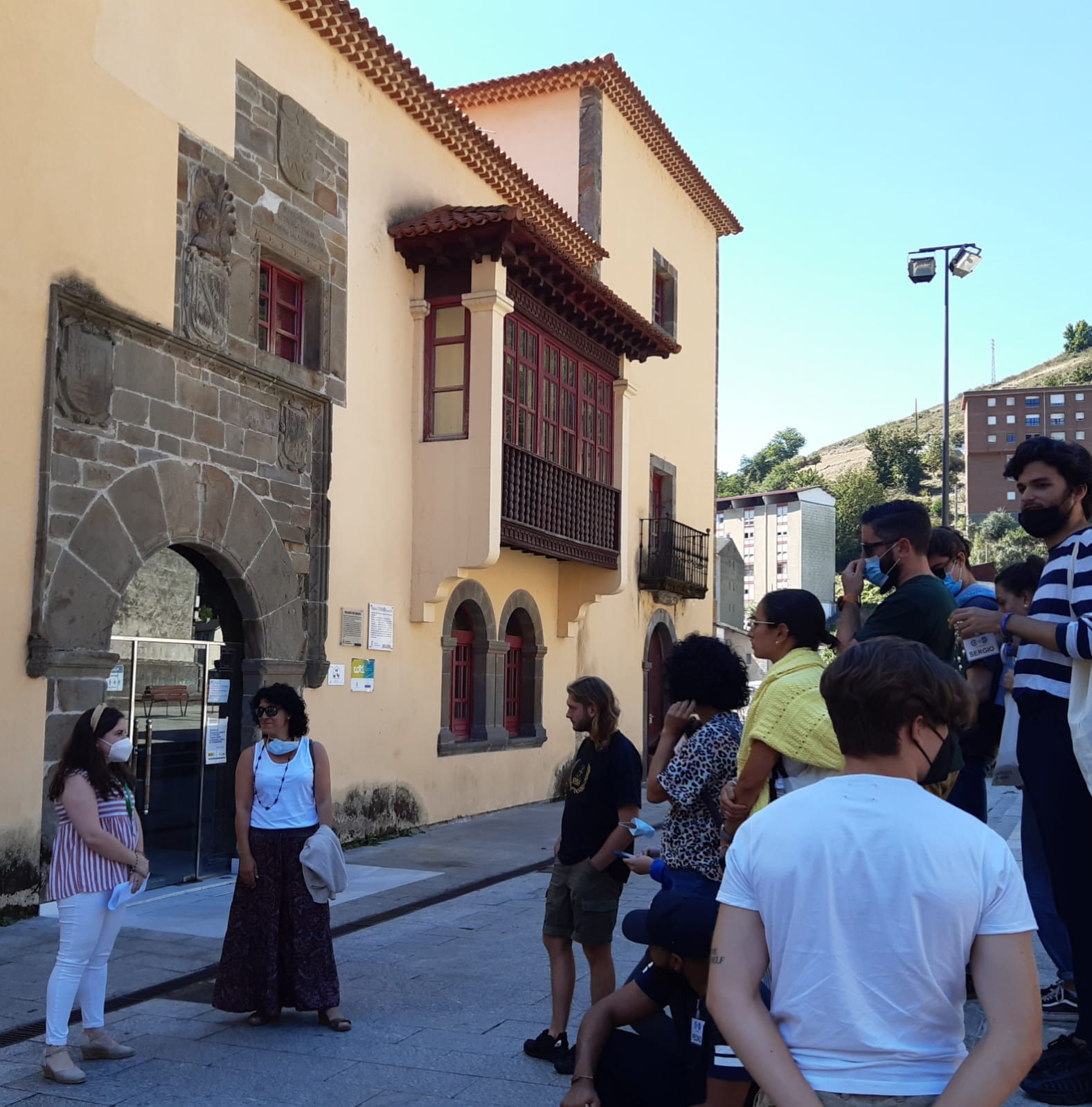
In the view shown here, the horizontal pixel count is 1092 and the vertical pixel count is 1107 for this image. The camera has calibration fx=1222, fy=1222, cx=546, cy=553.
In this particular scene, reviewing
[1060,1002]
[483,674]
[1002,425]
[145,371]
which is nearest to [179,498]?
[145,371]

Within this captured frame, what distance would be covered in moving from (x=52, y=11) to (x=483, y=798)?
954 centimetres

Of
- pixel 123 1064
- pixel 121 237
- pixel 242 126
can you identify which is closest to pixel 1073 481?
pixel 123 1064

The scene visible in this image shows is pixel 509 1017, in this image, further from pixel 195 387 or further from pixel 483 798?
pixel 483 798

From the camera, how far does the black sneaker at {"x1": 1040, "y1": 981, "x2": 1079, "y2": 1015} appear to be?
5.17 meters

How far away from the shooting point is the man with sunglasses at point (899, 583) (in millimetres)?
4344

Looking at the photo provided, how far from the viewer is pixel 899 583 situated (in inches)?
178

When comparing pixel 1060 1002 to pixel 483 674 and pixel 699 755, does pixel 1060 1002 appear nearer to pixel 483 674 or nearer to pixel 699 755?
pixel 699 755

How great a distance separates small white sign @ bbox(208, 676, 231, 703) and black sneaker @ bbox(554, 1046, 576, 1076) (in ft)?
21.1

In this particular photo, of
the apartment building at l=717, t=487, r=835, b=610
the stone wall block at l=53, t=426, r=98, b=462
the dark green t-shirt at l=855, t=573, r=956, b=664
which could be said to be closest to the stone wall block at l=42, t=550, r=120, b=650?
the stone wall block at l=53, t=426, r=98, b=462

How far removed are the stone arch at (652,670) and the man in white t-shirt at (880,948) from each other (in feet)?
59.1

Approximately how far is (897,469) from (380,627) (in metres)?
95.1

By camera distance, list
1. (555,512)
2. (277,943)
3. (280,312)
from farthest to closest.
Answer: (555,512), (280,312), (277,943)

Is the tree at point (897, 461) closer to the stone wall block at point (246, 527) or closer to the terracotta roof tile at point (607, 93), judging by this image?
the terracotta roof tile at point (607, 93)

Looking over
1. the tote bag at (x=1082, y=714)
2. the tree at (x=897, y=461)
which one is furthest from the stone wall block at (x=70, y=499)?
the tree at (x=897, y=461)
